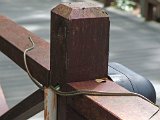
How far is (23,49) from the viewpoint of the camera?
1.89m

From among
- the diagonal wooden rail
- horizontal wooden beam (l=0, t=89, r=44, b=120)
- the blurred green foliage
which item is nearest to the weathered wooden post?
the diagonal wooden rail

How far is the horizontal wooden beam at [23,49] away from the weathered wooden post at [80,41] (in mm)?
200

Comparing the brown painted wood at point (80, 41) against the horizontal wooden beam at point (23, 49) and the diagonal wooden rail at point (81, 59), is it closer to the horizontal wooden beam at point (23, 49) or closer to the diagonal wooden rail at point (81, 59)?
the diagonal wooden rail at point (81, 59)

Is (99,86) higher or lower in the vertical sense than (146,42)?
higher

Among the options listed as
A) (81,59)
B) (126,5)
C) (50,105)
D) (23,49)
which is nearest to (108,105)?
(81,59)

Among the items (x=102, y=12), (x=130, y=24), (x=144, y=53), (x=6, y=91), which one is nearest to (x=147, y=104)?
(x=102, y=12)

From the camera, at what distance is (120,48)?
556 centimetres

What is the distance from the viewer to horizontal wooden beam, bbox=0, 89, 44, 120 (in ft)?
5.99

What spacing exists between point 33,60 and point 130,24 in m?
5.23

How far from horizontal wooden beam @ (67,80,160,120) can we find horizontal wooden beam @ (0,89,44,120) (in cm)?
40

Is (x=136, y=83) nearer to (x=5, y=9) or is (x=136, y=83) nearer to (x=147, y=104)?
(x=147, y=104)

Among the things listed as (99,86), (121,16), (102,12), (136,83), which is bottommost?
(121,16)

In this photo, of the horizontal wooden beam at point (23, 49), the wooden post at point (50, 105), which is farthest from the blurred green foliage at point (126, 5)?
the wooden post at point (50, 105)

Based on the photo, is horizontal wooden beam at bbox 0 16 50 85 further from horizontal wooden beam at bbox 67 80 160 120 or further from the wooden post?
horizontal wooden beam at bbox 67 80 160 120
